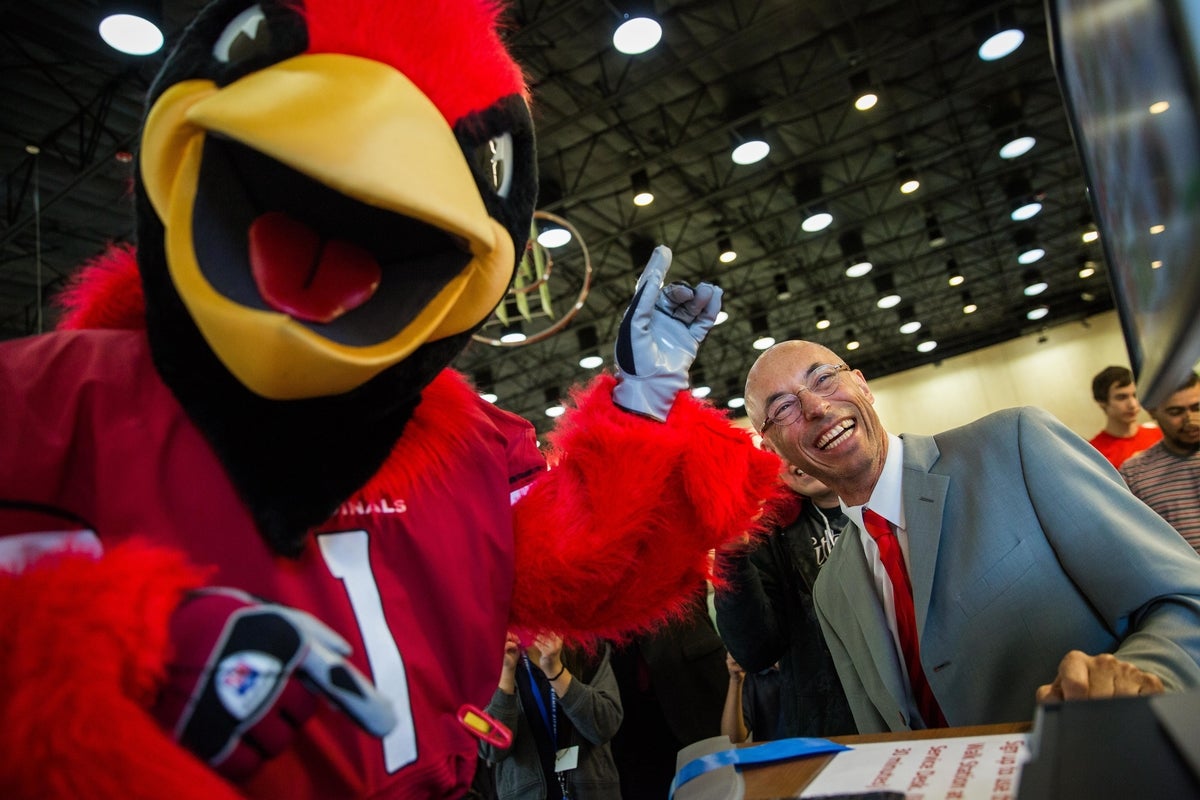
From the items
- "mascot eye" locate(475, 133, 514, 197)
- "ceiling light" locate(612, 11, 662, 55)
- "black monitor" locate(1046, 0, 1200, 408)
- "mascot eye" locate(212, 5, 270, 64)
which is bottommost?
"black monitor" locate(1046, 0, 1200, 408)

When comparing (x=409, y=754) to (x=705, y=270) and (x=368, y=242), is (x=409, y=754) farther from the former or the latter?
(x=705, y=270)

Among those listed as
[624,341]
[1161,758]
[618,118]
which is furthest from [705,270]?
[1161,758]

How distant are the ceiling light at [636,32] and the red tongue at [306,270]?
442 centimetres

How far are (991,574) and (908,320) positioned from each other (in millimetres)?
15836

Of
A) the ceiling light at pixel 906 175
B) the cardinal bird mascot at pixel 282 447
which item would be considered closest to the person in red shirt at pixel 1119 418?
the cardinal bird mascot at pixel 282 447

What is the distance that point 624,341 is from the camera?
129 centimetres

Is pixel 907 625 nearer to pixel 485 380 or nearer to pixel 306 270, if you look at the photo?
pixel 306 270

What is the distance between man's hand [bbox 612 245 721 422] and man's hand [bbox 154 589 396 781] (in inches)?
28.0

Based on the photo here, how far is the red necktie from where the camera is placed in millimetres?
1579

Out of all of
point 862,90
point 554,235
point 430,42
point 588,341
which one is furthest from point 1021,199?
point 430,42

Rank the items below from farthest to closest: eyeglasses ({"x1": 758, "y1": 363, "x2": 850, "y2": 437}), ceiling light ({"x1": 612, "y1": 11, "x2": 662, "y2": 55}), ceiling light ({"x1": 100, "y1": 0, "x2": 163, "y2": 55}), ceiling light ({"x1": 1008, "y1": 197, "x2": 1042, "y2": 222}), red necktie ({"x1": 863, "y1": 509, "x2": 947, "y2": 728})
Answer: ceiling light ({"x1": 1008, "y1": 197, "x2": 1042, "y2": 222}) → ceiling light ({"x1": 612, "y1": 11, "x2": 662, "y2": 55}) → ceiling light ({"x1": 100, "y1": 0, "x2": 163, "y2": 55}) → eyeglasses ({"x1": 758, "y1": 363, "x2": 850, "y2": 437}) → red necktie ({"x1": 863, "y1": 509, "x2": 947, "y2": 728})

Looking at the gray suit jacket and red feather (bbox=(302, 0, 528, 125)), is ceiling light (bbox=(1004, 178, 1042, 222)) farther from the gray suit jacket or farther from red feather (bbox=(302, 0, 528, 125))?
red feather (bbox=(302, 0, 528, 125))

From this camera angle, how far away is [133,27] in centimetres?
395

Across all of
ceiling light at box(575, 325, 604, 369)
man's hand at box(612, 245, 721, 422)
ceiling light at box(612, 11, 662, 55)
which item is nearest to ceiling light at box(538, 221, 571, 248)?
ceiling light at box(612, 11, 662, 55)
